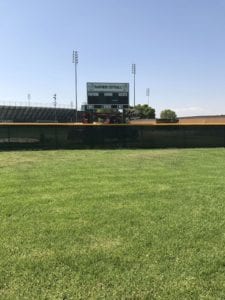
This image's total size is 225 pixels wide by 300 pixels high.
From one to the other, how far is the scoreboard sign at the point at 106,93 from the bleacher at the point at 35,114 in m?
40.7

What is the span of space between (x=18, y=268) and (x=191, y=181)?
6063 mm

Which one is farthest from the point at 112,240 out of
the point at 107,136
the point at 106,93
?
the point at 106,93

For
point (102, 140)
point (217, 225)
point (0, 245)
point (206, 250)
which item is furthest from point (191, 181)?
point (102, 140)

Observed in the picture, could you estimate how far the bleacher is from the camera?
8941 cm

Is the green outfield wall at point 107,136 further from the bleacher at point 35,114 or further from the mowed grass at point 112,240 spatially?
the bleacher at point 35,114

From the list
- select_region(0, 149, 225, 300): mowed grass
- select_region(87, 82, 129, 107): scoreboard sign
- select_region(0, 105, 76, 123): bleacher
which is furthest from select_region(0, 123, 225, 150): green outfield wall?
select_region(0, 105, 76, 123): bleacher

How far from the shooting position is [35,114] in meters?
94.4

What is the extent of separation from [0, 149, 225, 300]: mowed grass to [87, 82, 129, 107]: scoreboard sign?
39253 millimetres

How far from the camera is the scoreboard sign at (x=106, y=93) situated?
48531mm

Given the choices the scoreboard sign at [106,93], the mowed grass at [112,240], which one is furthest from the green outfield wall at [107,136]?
the scoreboard sign at [106,93]

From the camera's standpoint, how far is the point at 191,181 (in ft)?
32.6

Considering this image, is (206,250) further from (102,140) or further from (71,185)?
(102,140)

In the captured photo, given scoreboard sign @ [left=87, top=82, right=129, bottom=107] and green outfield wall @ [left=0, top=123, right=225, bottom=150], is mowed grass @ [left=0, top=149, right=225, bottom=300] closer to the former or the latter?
green outfield wall @ [left=0, top=123, right=225, bottom=150]

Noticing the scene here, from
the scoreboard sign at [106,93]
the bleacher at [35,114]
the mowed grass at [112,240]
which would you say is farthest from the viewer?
the bleacher at [35,114]
